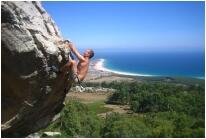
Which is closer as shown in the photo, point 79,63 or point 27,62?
A: point 27,62

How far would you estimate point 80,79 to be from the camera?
1163 cm

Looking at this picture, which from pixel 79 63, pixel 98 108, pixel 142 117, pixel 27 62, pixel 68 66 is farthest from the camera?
pixel 98 108

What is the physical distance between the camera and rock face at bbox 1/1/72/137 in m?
9.63

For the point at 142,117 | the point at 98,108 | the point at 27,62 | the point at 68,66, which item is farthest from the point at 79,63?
the point at 98,108

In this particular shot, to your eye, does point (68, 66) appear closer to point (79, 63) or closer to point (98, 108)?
point (79, 63)

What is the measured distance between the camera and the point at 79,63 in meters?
11.3

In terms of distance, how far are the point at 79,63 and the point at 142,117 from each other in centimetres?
4942

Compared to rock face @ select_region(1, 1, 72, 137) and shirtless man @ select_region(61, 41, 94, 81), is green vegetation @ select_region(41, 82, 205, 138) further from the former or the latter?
rock face @ select_region(1, 1, 72, 137)

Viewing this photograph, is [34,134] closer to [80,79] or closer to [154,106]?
[80,79]

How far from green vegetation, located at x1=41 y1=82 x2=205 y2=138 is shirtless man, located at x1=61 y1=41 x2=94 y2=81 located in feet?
36.5

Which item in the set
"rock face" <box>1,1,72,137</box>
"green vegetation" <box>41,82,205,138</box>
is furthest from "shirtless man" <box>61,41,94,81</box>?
"green vegetation" <box>41,82,205,138</box>

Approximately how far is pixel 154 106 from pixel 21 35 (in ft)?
220

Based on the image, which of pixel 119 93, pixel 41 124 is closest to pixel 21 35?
pixel 41 124

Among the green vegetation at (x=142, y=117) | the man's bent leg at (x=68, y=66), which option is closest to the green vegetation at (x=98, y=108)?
the green vegetation at (x=142, y=117)
